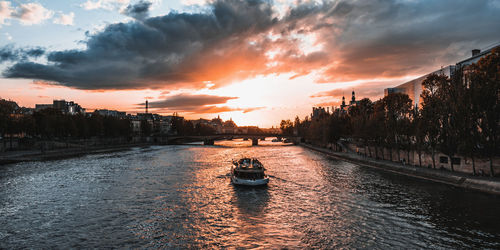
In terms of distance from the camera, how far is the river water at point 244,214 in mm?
21812

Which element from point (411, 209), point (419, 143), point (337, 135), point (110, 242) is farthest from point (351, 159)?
point (110, 242)

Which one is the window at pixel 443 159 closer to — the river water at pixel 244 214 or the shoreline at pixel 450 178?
the shoreline at pixel 450 178

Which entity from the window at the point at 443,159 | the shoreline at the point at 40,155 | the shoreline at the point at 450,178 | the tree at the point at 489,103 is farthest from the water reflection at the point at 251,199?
the shoreline at the point at 40,155

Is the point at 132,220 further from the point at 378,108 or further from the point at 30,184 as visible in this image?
the point at 378,108

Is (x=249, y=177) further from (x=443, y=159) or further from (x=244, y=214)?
(x=443, y=159)

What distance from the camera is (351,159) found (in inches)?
2864

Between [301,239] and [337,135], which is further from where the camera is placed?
[337,135]

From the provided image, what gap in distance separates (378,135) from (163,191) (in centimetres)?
4823

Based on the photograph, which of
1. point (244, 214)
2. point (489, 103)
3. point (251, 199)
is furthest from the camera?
point (489, 103)

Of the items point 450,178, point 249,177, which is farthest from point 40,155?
point 450,178

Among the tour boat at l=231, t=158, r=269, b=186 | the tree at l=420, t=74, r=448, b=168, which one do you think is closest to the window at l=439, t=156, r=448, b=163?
the tree at l=420, t=74, r=448, b=168

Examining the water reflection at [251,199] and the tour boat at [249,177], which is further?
the tour boat at [249,177]

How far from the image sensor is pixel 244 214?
28922mm

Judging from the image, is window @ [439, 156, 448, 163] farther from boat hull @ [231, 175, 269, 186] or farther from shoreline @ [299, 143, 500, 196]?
boat hull @ [231, 175, 269, 186]
